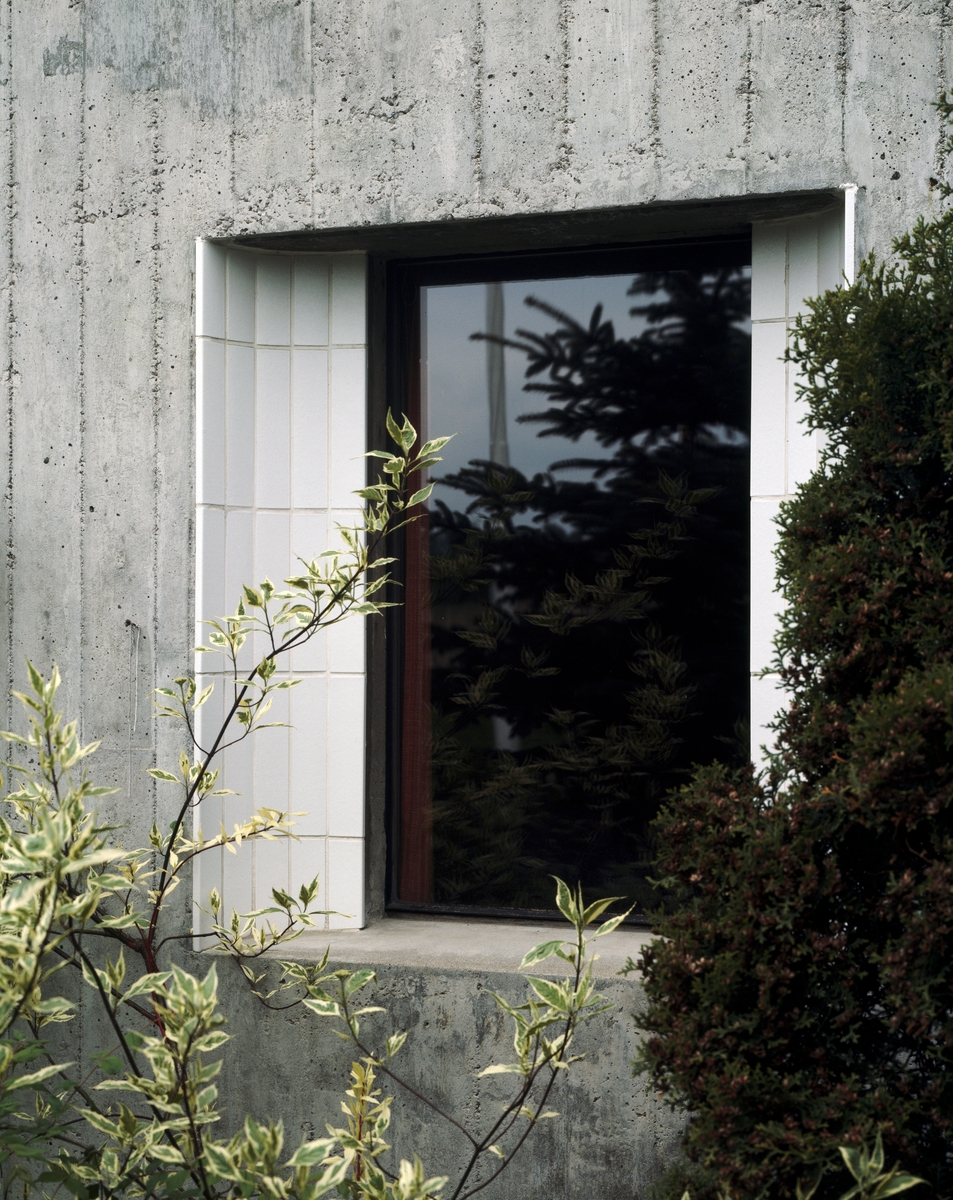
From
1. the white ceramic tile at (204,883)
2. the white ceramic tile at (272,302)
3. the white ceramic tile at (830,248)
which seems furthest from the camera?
the white ceramic tile at (272,302)

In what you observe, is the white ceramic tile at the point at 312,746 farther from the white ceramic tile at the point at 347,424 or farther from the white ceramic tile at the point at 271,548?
the white ceramic tile at the point at 347,424

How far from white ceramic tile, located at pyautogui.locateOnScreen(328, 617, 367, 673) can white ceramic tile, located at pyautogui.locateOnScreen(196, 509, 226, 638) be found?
14.8 inches

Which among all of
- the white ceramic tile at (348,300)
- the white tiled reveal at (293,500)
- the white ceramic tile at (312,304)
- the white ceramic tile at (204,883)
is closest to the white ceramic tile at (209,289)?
the white tiled reveal at (293,500)

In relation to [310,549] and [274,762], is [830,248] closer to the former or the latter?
[310,549]

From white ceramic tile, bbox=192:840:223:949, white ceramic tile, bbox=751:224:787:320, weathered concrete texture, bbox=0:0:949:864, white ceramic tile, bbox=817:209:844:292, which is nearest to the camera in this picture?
weathered concrete texture, bbox=0:0:949:864

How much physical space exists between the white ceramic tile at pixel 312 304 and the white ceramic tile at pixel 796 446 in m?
1.52

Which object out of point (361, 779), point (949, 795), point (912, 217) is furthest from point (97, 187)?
point (949, 795)

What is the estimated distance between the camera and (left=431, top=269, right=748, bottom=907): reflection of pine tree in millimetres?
3676

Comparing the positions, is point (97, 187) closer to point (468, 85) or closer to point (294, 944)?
point (468, 85)

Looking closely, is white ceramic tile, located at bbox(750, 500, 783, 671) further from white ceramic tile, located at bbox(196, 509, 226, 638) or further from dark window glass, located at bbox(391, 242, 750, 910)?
white ceramic tile, located at bbox(196, 509, 226, 638)

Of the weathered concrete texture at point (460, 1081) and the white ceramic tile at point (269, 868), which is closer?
the weathered concrete texture at point (460, 1081)

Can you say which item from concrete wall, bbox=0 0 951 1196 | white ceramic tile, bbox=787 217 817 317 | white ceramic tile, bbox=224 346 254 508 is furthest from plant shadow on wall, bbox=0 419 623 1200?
white ceramic tile, bbox=787 217 817 317

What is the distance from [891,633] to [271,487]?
2.31 m

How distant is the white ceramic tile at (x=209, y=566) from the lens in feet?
11.9
